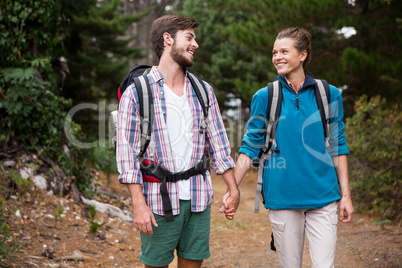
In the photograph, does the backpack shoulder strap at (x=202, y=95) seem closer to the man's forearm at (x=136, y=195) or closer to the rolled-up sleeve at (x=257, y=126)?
the rolled-up sleeve at (x=257, y=126)

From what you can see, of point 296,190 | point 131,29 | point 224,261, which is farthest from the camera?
point 131,29

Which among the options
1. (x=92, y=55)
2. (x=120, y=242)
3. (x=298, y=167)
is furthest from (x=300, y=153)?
(x=92, y=55)

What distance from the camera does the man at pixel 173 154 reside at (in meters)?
2.71

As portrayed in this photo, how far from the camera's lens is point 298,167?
9.39ft

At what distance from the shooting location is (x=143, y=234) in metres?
2.84

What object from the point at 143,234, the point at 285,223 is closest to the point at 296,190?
the point at 285,223

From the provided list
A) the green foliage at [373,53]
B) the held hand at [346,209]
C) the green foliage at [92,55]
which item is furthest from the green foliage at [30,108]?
the green foliage at [92,55]

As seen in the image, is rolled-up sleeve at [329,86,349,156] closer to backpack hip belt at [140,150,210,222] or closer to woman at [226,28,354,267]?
woman at [226,28,354,267]

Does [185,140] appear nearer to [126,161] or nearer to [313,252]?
[126,161]

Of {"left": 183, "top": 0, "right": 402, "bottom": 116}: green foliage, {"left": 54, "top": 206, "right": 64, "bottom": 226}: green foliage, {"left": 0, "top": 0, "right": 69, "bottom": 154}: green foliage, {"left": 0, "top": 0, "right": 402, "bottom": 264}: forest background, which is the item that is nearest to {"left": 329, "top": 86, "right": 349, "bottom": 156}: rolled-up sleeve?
→ {"left": 0, "top": 0, "right": 402, "bottom": 264}: forest background

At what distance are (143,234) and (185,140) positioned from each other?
0.66 m

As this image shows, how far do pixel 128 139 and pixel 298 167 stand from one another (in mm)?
1094

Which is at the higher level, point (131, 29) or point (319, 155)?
point (131, 29)

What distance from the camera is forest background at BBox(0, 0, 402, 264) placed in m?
6.34
